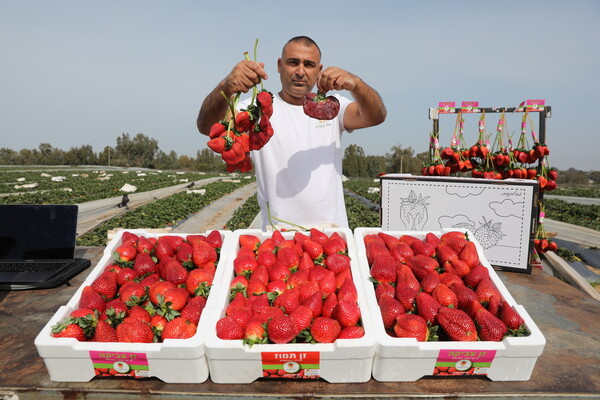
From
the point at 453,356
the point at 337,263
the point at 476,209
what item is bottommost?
the point at 453,356

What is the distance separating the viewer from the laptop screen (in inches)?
98.5

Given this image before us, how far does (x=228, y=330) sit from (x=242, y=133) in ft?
3.54

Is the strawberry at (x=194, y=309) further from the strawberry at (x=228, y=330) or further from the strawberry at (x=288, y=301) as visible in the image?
the strawberry at (x=288, y=301)

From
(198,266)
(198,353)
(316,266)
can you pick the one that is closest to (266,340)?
(198,353)

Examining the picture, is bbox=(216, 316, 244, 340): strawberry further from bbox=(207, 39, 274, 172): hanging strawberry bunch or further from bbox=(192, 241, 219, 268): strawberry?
bbox=(207, 39, 274, 172): hanging strawberry bunch

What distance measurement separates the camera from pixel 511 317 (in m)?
1.53

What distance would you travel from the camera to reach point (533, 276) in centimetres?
257

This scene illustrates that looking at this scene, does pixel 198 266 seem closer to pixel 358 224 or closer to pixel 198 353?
pixel 198 353

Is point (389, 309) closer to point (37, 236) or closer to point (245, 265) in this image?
point (245, 265)

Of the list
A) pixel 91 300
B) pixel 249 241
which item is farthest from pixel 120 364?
pixel 249 241

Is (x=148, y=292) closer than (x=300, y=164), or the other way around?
(x=148, y=292)

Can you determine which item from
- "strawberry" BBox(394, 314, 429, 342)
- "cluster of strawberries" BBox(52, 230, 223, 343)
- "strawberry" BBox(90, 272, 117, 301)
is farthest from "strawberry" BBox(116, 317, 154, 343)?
"strawberry" BBox(394, 314, 429, 342)

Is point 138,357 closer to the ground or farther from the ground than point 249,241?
closer to the ground

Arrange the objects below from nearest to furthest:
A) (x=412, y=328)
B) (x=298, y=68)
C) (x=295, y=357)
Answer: (x=295, y=357) < (x=412, y=328) < (x=298, y=68)
